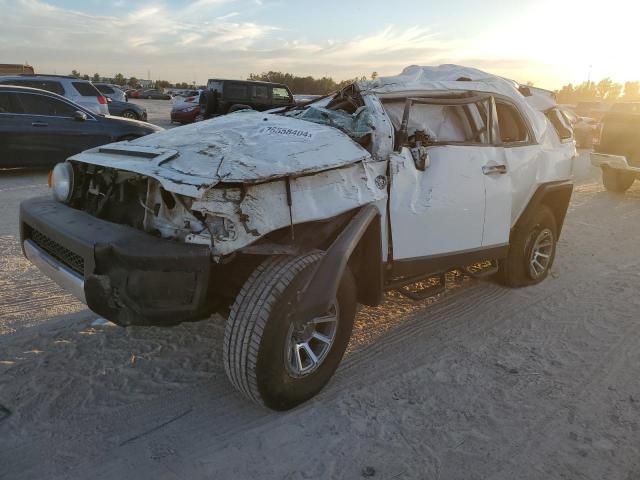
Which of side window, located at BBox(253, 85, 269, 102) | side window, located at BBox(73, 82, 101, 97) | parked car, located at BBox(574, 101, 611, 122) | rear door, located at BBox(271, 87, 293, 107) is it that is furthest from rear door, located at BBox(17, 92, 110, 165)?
parked car, located at BBox(574, 101, 611, 122)

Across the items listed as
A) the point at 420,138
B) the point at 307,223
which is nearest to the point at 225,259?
the point at 307,223

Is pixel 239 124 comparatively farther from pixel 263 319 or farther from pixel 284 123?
pixel 263 319

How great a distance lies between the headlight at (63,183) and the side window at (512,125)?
354 cm

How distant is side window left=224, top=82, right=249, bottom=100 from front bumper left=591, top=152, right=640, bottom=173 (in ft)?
36.1

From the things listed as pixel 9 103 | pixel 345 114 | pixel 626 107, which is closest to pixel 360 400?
pixel 345 114

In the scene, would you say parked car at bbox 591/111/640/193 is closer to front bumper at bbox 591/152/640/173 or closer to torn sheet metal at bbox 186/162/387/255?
front bumper at bbox 591/152/640/173

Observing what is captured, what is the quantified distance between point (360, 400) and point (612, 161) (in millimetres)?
8458

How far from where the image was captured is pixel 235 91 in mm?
17047

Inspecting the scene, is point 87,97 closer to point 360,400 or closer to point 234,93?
point 234,93

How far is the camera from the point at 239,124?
355 cm

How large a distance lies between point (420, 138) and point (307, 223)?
1075 millimetres

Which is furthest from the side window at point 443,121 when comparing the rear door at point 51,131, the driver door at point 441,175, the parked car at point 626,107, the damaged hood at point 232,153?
the parked car at point 626,107

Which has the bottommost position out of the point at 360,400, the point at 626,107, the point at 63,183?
the point at 360,400

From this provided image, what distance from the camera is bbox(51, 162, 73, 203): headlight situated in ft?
11.4
